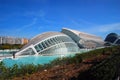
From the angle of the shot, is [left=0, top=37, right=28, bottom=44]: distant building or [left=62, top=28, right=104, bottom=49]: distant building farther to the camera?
[left=0, top=37, right=28, bottom=44]: distant building

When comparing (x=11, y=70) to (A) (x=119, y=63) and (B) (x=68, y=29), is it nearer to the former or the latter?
Result: (A) (x=119, y=63)

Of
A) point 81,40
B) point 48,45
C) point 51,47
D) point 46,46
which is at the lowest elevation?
point 51,47

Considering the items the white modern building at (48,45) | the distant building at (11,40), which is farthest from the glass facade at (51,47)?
the distant building at (11,40)

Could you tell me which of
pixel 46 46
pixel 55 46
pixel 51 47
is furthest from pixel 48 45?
pixel 55 46

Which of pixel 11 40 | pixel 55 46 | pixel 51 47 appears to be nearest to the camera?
pixel 51 47

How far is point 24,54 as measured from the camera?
39625 millimetres

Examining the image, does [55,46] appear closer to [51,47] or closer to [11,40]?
[51,47]

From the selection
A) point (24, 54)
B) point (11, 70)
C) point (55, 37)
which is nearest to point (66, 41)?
point (55, 37)

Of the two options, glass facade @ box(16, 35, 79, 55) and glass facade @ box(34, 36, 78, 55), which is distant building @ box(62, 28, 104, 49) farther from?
glass facade @ box(16, 35, 79, 55)

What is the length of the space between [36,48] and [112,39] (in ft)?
187

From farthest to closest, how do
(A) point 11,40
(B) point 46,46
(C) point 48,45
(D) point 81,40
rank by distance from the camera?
(A) point 11,40 → (D) point 81,40 → (C) point 48,45 → (B) point 46,46

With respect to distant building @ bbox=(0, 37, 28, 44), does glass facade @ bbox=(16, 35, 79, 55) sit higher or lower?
lower

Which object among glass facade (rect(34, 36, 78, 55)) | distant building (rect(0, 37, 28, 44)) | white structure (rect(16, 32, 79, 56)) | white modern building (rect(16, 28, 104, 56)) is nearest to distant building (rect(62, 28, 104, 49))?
white modern building (rect(16, 28, 104, 56))

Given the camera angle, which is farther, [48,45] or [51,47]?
[51,47]
